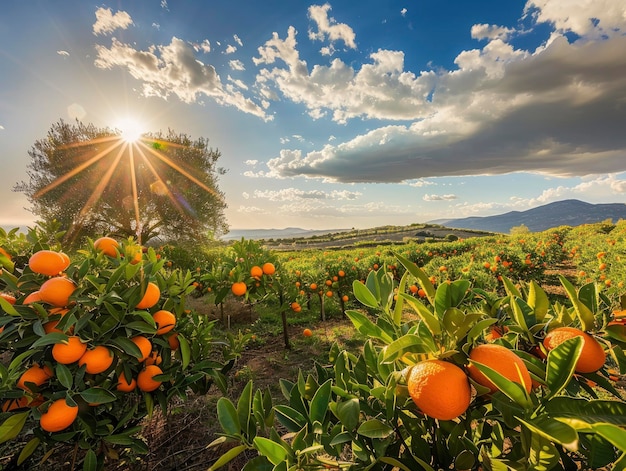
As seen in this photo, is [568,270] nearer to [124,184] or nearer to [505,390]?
[505,390]

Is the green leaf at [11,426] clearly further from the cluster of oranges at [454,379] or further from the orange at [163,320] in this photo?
the cluster of oranges at [454,379]

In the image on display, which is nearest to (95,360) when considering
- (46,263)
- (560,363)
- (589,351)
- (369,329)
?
(46,263)

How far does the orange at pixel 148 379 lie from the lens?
1.92m

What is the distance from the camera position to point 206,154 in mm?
18109

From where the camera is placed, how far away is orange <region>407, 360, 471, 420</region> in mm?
738

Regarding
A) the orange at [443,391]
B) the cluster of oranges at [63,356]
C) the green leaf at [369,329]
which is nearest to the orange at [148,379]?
the cluster of oranges at [63,356]

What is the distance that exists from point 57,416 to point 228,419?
130 centimetres

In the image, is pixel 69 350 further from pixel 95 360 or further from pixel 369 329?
pixel 369 329

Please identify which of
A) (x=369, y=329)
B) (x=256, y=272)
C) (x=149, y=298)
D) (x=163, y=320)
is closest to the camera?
(x=369, y=329)

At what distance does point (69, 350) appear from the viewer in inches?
61.4

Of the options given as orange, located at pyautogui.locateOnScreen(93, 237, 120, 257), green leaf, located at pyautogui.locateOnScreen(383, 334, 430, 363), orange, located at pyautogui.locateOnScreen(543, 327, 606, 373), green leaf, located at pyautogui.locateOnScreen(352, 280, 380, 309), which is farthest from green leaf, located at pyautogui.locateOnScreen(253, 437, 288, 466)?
orange, located at pyautogui.locateOnScreen(93, 237, 120, 257)

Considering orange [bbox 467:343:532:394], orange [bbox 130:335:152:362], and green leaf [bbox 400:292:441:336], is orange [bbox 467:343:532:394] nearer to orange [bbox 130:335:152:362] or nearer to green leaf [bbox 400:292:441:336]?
green leaf [bbox 400:292:441:336]

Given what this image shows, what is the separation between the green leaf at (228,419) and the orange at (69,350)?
3.74ft

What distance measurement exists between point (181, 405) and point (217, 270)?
5.73 ft
